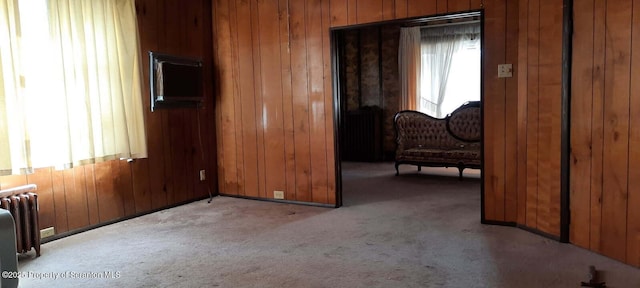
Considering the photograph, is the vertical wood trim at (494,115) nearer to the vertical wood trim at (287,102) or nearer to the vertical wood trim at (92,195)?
the vertical wood trim at (287,102)

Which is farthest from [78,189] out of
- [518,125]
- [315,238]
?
[518,125]

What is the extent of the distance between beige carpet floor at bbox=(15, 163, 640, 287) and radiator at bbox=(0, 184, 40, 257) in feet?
0.41

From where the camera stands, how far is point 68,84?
3.70 m

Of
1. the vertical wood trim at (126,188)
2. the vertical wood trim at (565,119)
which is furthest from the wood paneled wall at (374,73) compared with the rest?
the vertical wood trim at (565,119)

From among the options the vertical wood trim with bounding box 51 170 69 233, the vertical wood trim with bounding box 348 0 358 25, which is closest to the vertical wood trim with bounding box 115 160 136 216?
the vertical wood trim with bounding box 51 170 69 233

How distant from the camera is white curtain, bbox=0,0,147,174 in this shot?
3.33 metres

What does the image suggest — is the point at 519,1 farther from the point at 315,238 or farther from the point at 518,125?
the point at 315,238

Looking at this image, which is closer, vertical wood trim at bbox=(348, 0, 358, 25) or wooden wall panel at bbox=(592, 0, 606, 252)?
wooden wall panel at bbox=(592, 0, 606, 252)

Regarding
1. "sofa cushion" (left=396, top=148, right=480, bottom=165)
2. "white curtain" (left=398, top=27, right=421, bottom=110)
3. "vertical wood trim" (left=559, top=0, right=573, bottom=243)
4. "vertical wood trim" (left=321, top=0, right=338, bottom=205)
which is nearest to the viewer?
"vertical wood trim" (left=559, top=0, right=573, bottom=243)

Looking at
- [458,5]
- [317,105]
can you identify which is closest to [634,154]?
[458,5]

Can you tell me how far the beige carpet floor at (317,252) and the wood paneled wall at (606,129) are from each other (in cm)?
20

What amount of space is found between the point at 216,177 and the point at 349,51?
4351mm

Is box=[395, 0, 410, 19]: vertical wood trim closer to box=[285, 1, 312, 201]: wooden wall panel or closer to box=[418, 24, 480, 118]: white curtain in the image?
box=[285, 1, 312, 201]: wooden wall panel

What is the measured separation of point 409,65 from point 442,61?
578mm
